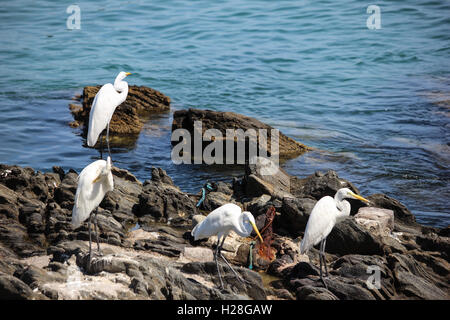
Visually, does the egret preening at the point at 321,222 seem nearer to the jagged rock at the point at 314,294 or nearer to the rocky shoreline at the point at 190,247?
the jagged rock at the point at 314,294

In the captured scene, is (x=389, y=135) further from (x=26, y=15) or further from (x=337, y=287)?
(x=26, y=15)

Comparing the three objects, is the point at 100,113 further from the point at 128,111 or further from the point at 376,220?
the point at 128,111

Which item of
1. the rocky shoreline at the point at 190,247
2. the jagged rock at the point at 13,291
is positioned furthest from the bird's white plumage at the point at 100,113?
the jagged rock at the point at 13,291

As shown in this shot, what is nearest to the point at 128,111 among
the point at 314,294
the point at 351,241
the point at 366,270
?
the point at 351,241

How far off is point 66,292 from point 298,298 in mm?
2814

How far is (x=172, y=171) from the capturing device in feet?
42.5

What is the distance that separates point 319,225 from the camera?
704 cm

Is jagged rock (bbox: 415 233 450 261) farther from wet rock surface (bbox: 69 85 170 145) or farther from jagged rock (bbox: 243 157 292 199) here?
wet rock surface (bbox: 69 85 170 145)

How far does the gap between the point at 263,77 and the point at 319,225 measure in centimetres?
1578

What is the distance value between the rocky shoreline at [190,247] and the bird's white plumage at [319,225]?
464 millimetres

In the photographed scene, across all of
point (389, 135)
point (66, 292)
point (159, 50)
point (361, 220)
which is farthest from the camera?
point (159, 50)

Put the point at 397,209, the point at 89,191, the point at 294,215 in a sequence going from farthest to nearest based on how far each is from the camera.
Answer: the point at 397,209, the point at 294,215, the point at 89,191

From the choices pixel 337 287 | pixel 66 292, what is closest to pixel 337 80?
pixel 337 287

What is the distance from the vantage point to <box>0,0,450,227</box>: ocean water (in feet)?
44.5
